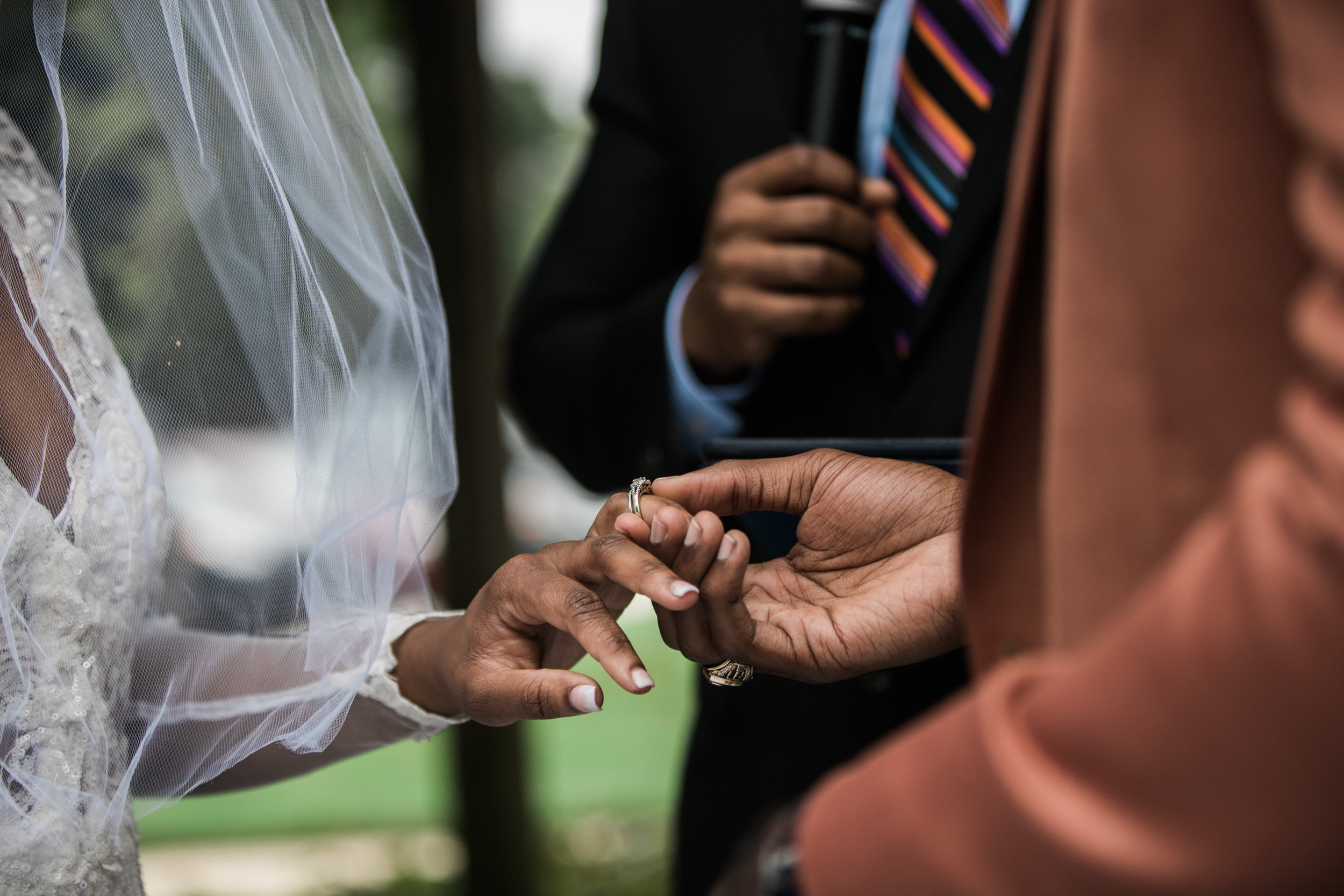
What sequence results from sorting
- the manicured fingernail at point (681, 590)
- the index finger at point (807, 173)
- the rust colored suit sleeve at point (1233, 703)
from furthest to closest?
the index finger at point (807, 173) → the manicured fingernail at point (681, 590) → the rust colored suit sleeve at point (1233, 703)

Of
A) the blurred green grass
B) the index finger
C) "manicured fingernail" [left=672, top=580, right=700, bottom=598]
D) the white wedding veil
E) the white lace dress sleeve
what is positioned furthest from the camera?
the blurred green grass

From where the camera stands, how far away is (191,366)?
0.89 meters

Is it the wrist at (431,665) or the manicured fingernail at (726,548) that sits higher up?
the manicured fingernail at (726,548)

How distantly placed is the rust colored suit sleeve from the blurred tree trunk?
88.7 inches

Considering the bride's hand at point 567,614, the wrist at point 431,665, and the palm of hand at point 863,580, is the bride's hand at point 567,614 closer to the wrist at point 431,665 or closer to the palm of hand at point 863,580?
the wrist at point 431,665

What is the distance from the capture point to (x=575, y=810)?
3281mm

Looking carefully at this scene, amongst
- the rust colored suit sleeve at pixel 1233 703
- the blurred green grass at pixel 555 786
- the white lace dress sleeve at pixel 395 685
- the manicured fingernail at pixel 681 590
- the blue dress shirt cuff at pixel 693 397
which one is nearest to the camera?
the rust colored suit sleeve at pixel 1233 703

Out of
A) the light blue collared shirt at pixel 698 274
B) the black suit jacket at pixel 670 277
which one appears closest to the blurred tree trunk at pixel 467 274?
the black suit jacket at pixel 670 277

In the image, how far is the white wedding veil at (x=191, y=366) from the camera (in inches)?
32.7

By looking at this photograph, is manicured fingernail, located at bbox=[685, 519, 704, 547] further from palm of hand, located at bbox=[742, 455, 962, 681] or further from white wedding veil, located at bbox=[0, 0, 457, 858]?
white wedding veil, located at bbox=[0, 0, 457, 858]

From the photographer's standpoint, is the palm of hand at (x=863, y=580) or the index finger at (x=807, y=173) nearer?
the palm of hand at (x=863, y=580)

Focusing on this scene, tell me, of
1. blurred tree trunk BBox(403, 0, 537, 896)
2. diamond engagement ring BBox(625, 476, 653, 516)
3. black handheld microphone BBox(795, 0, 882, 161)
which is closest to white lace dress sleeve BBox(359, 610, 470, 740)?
diamond engagement ring BBox(625, 476, 653, 516)

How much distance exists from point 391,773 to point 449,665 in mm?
2805

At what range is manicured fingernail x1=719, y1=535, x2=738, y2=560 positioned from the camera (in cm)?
67
